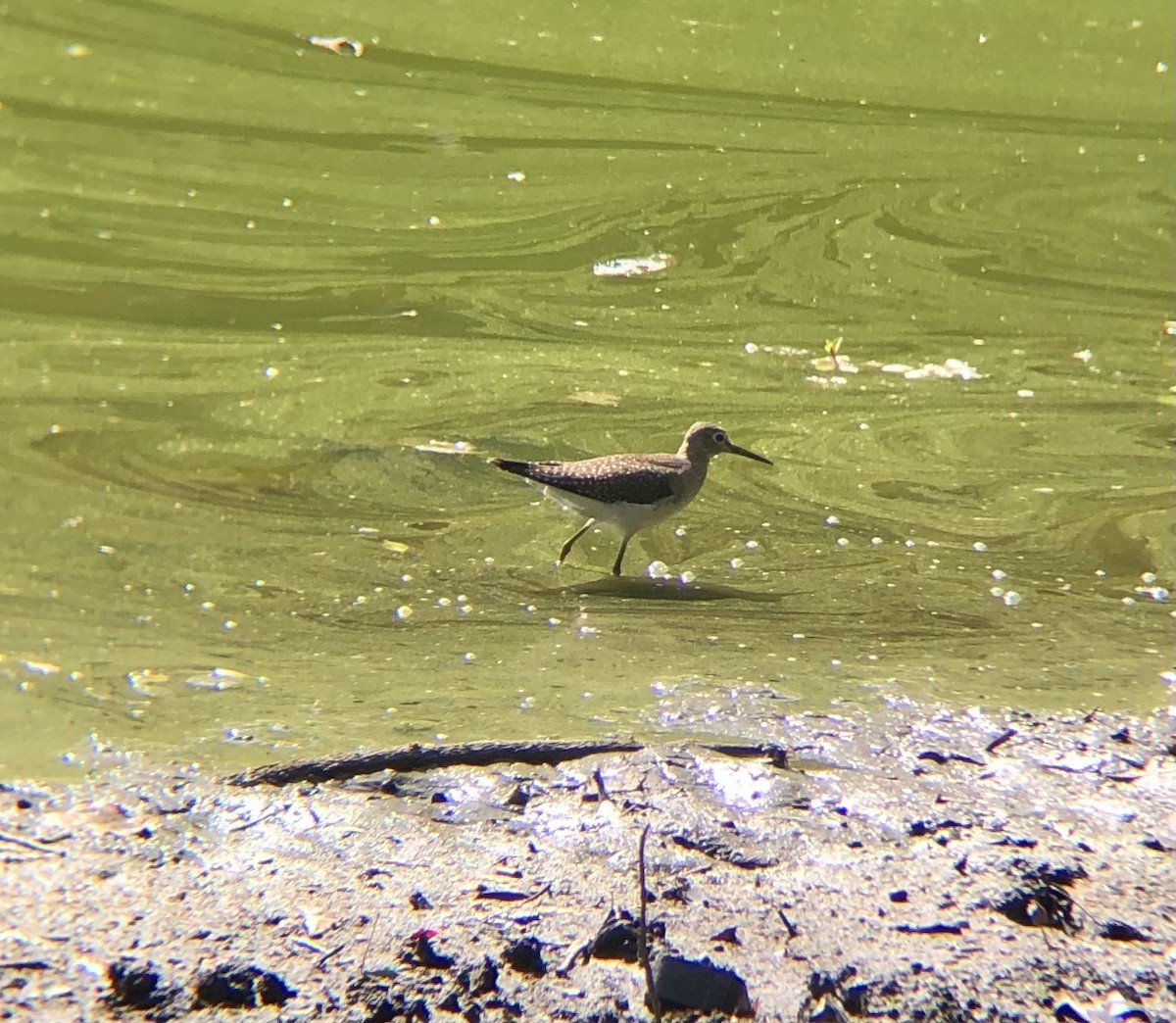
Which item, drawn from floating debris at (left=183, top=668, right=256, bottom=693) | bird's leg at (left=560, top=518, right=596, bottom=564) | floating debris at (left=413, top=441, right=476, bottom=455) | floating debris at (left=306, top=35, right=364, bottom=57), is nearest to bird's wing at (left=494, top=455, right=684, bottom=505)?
bird's leg at (left=560, top=518, right=596, bottom=564)

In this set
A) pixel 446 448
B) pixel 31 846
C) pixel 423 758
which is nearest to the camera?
pixel 31 846

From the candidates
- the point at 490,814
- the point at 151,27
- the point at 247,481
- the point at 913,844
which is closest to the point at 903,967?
the point at 913,844

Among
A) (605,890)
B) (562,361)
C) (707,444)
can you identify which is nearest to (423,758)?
(605,890)

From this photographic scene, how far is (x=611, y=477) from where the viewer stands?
542 cm

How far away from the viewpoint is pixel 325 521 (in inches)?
211

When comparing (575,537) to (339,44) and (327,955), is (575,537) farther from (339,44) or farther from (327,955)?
(339,44)

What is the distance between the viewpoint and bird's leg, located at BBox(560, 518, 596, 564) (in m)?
5.33

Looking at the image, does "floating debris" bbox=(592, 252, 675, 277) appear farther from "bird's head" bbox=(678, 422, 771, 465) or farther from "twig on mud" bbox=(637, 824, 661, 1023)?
"twig on mud" bbox=(637, 824, 661, 1023)

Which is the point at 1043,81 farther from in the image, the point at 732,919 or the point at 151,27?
the point at 732,919

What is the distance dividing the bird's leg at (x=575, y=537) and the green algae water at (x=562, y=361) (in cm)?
6

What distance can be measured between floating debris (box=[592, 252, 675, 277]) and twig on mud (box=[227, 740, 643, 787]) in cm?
473

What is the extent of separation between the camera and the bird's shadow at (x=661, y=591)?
4977mm

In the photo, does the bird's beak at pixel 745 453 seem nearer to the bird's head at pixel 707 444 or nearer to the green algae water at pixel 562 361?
the bird's head at pixel 707 444

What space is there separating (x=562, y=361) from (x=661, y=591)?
2219 mm
